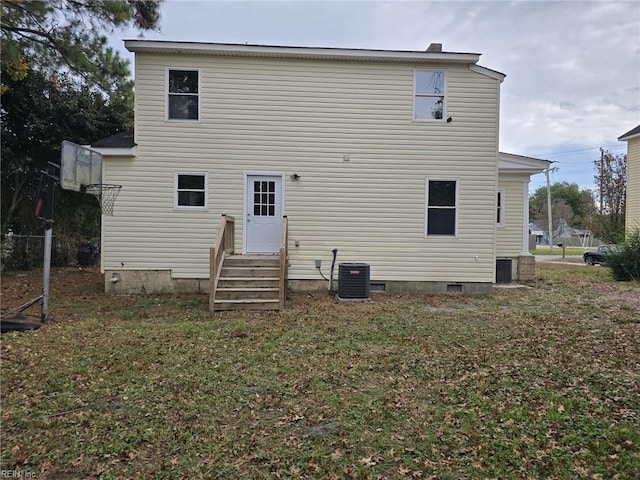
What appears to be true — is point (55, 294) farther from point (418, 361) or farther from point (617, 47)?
Result: point (617, 47)

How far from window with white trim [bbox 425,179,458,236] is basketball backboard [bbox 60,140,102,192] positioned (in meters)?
7.60

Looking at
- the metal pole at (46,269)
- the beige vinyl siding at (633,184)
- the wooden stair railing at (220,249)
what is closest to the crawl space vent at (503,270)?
the wooden stair railing at (220,249)

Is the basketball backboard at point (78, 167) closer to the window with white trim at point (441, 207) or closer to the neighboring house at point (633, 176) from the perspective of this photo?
the window with white trim at point (441, 207)

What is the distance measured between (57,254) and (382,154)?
12.4 metres

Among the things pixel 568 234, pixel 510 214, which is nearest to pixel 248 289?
pixel 510 214

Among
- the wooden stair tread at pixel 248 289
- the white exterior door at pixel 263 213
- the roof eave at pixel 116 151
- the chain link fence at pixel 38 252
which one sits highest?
the roof eave at pixel 116 151

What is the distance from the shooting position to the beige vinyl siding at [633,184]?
17984 mm

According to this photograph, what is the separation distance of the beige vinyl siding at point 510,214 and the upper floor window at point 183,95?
9298 millimetres

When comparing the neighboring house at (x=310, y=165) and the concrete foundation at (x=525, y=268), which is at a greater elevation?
the neighboring house at (x=310, y=165)

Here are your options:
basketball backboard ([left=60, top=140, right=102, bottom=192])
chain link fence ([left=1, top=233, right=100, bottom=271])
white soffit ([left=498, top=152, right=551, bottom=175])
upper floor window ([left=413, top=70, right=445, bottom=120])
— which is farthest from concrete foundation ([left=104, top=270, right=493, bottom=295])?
chain link fence ([left=1, top=233, right=100, bottom=271])

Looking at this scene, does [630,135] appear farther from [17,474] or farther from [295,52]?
[17,474]

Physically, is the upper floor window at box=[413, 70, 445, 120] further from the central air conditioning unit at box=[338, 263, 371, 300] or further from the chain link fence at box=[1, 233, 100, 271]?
the chain link fence at box=[1, 233, 100, 271]

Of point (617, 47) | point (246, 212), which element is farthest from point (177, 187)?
point (617, 47)

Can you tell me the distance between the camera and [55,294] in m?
8.69
